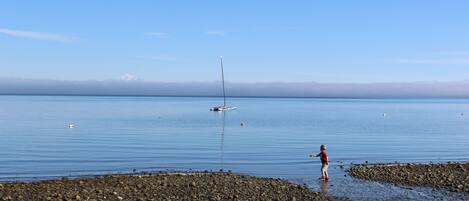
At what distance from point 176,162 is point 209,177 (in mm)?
10980

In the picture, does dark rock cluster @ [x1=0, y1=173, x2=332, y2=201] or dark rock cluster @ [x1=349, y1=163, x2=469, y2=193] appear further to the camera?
dark rock cluster @ [x1=349, y1=163, x2=469, y2=193]

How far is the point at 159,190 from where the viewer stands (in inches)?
868

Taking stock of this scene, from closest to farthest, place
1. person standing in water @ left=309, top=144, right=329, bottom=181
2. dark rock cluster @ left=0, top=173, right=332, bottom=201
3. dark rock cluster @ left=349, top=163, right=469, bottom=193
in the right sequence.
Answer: dark rock cluster @ left=0, top=173, right=332, bottom=201 < dark rock cluster @ left=349, top=163, right=469, bottom=193 < person standing in water @ left=309, top=144, right=329, bottom=181

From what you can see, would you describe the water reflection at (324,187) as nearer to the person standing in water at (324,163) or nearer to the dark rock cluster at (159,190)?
the person standing in water at (324,163)

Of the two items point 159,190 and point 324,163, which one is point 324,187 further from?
point 159,190

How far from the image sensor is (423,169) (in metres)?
30.8

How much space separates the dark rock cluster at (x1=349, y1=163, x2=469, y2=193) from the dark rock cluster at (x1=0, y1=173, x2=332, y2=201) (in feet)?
18.4

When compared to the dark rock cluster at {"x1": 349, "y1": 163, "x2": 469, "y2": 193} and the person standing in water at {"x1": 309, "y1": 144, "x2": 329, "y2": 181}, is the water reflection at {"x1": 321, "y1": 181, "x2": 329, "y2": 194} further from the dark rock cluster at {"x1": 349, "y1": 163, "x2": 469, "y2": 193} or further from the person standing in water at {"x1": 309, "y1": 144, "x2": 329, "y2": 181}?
the dark rock cluster at {"x1": 349, "y1": 163, "x2": 469, "y2": 193}

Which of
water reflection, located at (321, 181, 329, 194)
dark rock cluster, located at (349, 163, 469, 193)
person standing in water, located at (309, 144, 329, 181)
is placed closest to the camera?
water reflection, located at (321, 181, 329, 194)

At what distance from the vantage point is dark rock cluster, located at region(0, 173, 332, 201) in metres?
20.5

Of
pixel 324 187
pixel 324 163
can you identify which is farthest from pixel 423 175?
pixel 324 187

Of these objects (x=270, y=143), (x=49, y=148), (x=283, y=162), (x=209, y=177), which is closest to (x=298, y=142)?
(x=270, y=143)

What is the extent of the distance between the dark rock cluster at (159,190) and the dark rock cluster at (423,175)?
5.62 m

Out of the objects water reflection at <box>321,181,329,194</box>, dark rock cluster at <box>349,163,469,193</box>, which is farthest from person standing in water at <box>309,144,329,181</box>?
dark rock cluster at <box>349,163,469,193</box>
